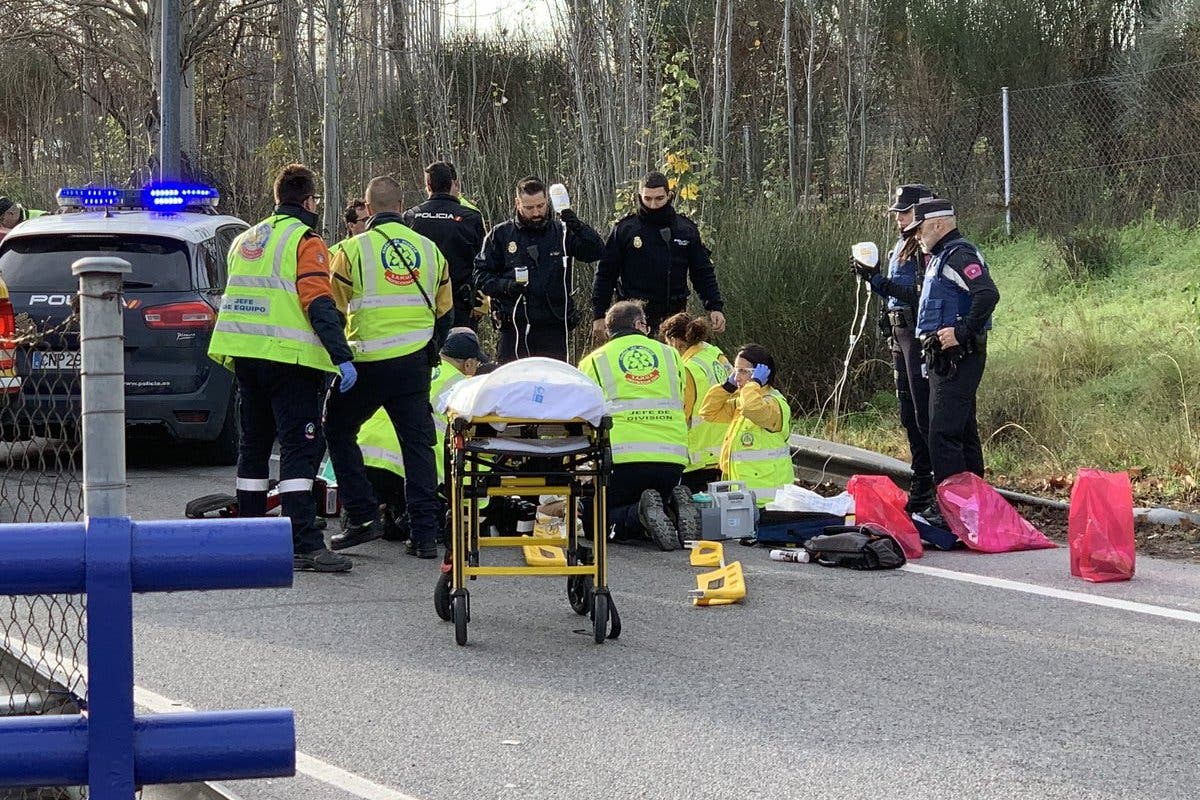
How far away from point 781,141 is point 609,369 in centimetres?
1101

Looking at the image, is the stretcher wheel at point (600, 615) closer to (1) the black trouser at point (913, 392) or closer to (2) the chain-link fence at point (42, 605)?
(2) the chain-link fence at point (42, 605)

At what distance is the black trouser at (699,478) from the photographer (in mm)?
10320

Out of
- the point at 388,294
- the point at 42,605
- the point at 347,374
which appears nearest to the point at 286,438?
the point at 347,374

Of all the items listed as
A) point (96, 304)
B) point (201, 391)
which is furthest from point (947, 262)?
point (96, 304)

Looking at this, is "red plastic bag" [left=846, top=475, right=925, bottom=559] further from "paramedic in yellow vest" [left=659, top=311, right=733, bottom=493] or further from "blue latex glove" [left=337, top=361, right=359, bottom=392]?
"blue latex glove" [left=337, top=361, right=359, bottom=392]

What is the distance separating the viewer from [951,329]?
9.46 m

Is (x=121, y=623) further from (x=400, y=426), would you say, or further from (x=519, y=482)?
(x=400, y=426)

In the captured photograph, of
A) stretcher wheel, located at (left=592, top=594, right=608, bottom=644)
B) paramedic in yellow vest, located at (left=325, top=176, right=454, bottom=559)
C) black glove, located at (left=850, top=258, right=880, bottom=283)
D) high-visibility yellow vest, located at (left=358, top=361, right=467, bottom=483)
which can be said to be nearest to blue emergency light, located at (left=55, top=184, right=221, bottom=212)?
high-visibility yellow vest, located at (left=358, top=361, right=467, bottom=483)

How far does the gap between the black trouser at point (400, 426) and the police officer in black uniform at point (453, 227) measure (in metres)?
2.49

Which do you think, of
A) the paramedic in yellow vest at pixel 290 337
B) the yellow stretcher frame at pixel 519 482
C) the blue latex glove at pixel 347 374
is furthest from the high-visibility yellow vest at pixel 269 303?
the yellow stretcher frame at pixel 519 482

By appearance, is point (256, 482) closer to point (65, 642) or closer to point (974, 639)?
point (65, 642)

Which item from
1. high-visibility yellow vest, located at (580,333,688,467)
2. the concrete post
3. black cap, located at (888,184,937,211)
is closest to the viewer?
the concrete post

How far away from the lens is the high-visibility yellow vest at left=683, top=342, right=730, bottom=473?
1008 cm

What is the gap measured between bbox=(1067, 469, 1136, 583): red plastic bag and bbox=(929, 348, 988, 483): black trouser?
1418 mm
